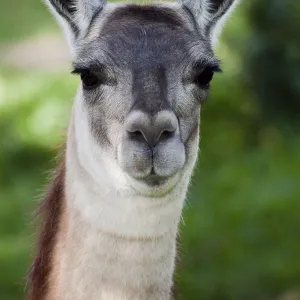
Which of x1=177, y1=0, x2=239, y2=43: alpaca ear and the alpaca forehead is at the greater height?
the alpaca forehead

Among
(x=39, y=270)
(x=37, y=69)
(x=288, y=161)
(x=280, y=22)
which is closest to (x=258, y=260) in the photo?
(x=288, y=161)

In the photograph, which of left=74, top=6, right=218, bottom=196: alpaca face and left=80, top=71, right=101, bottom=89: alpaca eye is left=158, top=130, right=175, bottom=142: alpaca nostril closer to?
left=74, top=6, right=218, bottom=196: alpaca face

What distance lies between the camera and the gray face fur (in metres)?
4.62

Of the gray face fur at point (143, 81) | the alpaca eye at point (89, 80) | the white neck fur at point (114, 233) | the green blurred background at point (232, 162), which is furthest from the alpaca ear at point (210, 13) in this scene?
the green blurred background at point (232, 162)

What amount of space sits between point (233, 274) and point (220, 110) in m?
4.21

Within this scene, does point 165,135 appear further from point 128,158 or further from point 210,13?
point 210,13

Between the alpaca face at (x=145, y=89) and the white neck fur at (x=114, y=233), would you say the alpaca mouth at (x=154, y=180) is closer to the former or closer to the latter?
the alpaca face at (x=145, y=89)

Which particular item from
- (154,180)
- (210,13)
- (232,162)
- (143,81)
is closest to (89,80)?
(143,81)

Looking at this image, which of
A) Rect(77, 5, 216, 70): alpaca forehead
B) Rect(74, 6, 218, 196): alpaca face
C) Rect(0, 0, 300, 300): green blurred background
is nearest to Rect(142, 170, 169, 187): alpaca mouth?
Rect(74, 6, 218, 196): alpaca face

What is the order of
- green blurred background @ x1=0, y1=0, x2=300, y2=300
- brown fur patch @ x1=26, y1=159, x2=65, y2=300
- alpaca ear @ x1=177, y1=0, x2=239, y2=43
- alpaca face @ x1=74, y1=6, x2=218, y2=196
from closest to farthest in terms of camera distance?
alpaca face @ x1=74, y1=6, x2=218, y2=196
brown fur patch @ x1=26, y1=159, x2=65, y2=300
alpaca ear @ x1=177, y1=0, x2=239, y2=43
green blurred background @ x1=0, y1=0, x2=300, y2=300

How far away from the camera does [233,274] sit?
9.23 m

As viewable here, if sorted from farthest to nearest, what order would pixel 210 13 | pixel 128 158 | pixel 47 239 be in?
1. pixel 210 13
2. pixel 47 239
3. pixel 128 158

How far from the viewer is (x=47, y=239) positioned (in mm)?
5270

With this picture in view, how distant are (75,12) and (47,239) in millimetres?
1175
